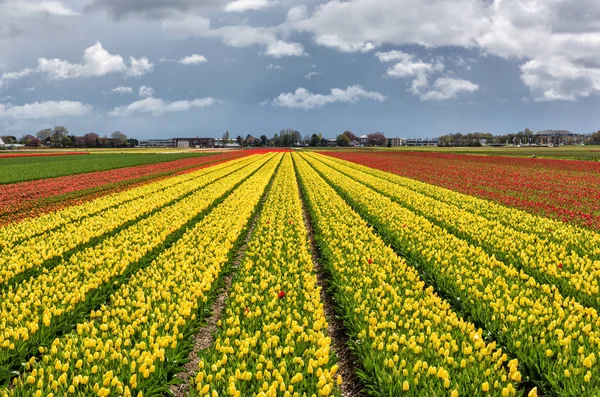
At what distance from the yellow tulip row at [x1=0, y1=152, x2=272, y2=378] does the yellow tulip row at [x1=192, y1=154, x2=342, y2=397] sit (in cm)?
266

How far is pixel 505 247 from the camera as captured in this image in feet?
32.4

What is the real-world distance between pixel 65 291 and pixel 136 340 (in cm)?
245

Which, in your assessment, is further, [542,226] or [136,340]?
[542,226]

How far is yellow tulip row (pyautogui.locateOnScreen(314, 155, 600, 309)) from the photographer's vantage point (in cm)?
724

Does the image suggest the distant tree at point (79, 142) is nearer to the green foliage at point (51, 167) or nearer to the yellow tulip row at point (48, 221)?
the green foliage at point (51, 167)

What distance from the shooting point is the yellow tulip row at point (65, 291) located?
543 cm

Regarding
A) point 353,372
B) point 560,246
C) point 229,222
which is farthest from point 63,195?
point 560,246

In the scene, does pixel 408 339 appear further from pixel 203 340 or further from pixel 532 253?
pixel 532 253

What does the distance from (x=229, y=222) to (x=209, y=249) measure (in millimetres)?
3229

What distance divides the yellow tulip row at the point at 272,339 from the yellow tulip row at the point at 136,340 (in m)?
0.56

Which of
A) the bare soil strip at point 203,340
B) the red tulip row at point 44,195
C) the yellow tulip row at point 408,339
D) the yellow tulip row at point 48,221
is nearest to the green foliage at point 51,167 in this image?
the red tulip row at point 44,195

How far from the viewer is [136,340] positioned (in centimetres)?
534

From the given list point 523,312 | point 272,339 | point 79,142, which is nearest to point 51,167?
point 272,339

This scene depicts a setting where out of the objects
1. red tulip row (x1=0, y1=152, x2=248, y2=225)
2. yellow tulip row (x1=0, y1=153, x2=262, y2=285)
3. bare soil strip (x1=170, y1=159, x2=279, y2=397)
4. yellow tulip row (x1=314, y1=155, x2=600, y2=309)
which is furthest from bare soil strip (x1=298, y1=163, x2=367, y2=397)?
red tulip row (x1=0, y1=152, x2=248, y2=225)
